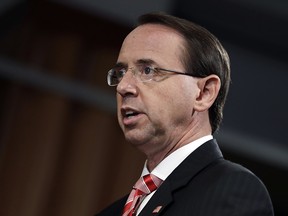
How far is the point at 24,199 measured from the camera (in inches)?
141

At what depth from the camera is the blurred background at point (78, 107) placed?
3.64 metres

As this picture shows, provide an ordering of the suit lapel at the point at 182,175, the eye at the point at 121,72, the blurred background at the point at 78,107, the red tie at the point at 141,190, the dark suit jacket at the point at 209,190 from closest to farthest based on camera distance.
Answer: the dark suit jacket at the point at 209,190 → the suit lapel at the point at 182,175 → the red tie at the point at 141,190 → the eye at the point at 121,72 → the blurred background at the point at 78,107

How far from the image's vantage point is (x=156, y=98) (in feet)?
5.74

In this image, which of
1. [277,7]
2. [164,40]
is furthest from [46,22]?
[164,40]

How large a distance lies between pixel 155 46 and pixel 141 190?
36 cm

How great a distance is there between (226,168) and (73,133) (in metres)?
2.28

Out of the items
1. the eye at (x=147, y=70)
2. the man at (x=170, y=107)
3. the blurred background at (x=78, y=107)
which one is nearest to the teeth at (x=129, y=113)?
the man at (x=170, y=107)

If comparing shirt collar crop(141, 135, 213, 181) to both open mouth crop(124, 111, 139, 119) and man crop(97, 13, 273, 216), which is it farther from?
open mouth crop(124, 111, 139, 119)

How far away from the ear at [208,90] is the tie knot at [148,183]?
0.22 m

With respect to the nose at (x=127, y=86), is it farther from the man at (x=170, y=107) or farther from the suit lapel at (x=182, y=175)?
the suit lapel at (x=182, y=175)

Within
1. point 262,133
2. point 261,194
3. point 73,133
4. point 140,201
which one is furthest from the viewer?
point 262,133

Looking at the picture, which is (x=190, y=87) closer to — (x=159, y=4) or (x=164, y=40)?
(x=164, y=40)

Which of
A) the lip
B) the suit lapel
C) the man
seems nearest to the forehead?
the man

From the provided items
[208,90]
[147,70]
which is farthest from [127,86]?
[208,90]
